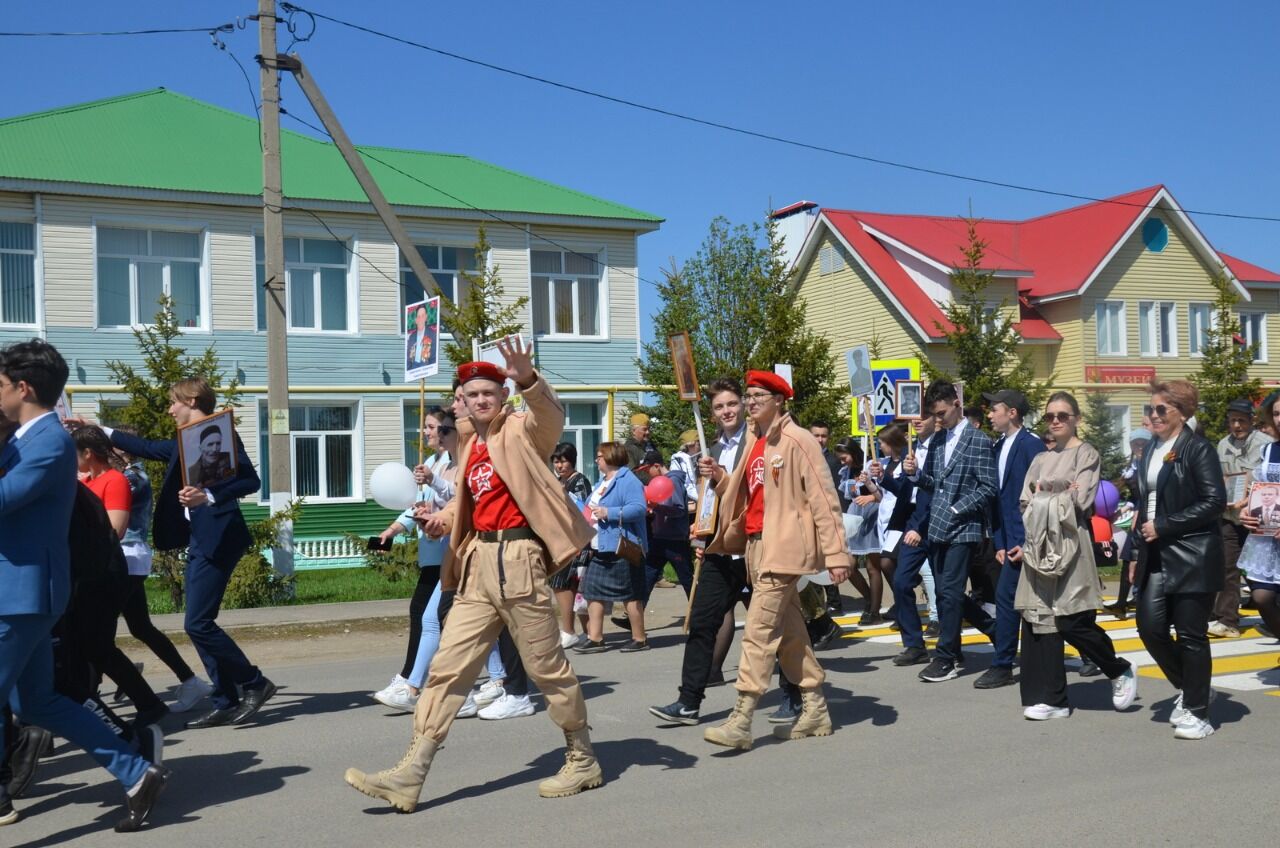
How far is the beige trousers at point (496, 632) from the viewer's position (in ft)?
19.1

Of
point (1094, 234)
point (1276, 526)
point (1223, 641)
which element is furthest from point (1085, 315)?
point (1276, 526)

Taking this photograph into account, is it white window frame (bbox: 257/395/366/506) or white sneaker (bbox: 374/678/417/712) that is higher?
white window frame (bbox: 257/395/366/506)

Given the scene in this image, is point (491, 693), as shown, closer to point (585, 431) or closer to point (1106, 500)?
point (1106, 500)

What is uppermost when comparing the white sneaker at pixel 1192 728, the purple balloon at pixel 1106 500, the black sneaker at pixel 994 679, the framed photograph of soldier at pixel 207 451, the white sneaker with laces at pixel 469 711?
the framed photograph of soldier at pixel 207 451

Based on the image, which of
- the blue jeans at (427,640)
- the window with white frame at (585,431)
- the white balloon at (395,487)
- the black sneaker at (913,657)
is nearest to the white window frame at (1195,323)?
the window with white frame at (585,431)

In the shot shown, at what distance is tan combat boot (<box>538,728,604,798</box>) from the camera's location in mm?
5984

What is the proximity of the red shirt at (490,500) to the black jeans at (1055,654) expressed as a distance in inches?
132

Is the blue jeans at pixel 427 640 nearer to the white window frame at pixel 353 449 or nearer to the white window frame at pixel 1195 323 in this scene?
the white window frame at pixel 353 449

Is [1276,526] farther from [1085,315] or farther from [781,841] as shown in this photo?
[1085,315]

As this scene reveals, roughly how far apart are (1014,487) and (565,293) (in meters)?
19.6

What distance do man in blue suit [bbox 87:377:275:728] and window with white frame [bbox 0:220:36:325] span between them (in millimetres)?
17100

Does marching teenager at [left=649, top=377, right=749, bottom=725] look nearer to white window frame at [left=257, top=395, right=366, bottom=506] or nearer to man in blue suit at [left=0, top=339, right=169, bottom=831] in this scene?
man in blue suit at [left=0, top=339, right=169, bottom=831]

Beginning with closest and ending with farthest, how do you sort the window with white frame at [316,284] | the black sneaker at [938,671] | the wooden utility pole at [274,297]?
the black sneaker at [938,671]
the wooden utility pole at [274,297]
the window with white frame at [316,284]

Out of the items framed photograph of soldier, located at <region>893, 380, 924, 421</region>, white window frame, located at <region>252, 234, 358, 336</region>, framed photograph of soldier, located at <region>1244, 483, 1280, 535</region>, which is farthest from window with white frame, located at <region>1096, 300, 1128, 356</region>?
framed photograph of soldier, located at <region>1244, 483, 1280, 535</region>
